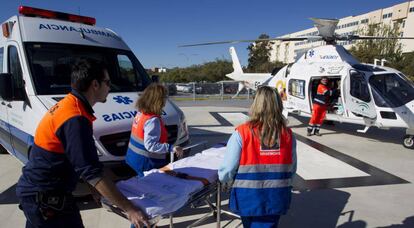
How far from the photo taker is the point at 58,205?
1.92 meters

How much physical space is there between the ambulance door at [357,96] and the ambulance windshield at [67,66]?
5.94 meters

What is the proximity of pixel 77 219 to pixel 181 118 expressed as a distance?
270 centimetres

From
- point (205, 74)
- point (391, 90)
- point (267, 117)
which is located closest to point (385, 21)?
point (205, 74)

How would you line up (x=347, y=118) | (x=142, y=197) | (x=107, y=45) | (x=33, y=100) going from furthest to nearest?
1. (x=347, y=118)
2. (x=107, y=45)
3. (x=33, y=100)
4. (x=142, y=197)

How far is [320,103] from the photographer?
364 inches

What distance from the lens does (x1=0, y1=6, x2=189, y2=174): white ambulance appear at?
391 cm

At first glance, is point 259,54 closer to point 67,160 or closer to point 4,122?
point 4,122

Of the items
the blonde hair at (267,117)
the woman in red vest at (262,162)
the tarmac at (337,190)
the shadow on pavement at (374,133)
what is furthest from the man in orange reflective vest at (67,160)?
the shadow on pavement at (374,133)

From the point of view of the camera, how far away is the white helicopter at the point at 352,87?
7828mm

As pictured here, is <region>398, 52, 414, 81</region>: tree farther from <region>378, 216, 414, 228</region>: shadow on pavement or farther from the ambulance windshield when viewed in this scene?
the ambulance windshield

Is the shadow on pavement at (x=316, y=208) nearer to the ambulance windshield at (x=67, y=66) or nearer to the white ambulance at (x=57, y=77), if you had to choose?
the white ambulance at (x=57, y=77)

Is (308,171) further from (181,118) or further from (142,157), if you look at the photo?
(142,157)

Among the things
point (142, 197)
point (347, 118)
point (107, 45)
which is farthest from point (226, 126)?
point (142, 197)

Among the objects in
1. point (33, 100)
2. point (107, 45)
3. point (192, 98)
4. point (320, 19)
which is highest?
point (320, 19)
